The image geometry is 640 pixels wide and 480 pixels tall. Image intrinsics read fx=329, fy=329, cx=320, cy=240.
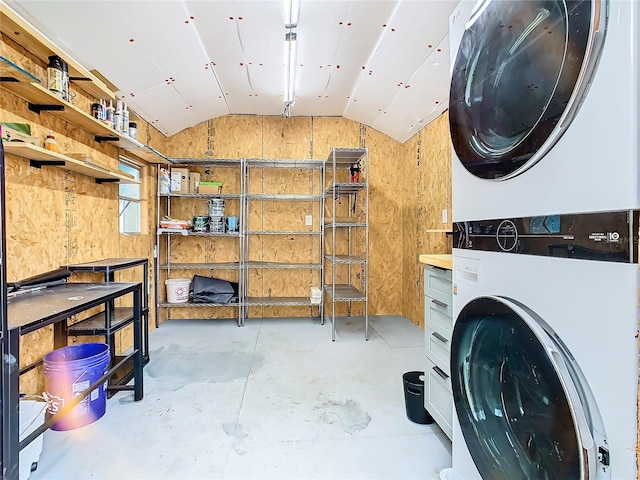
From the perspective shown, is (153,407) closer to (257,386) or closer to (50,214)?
(257,386)

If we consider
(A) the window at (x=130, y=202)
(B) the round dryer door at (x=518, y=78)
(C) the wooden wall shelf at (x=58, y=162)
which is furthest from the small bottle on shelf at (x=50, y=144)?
(B) the round dryer door at (x=518, y=78)

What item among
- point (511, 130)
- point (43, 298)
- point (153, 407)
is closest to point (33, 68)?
point (43, 298)

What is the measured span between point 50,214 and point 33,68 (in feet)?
3.05

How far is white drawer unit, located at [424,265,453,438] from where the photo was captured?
1616mm

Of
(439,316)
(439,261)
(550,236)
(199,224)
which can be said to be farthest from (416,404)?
(199,224)

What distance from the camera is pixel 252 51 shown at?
297cm

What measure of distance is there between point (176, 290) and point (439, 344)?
3480 millimetres

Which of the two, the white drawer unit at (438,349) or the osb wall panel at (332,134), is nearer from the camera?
the white drawer unit at (438,349)

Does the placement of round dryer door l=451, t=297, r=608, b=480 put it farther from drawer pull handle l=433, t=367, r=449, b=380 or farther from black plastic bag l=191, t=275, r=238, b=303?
black plastic bag l=191, t=275, r=238, b=303

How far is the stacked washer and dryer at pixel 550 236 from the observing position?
64 centimetres

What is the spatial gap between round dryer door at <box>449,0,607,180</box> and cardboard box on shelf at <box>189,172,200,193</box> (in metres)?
3.80

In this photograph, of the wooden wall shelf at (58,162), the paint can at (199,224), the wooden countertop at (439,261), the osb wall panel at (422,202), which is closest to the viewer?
the wooden countertop at (439,261)

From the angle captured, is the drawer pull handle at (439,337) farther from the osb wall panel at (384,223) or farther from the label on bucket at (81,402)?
the osb wall panel at (384,223)

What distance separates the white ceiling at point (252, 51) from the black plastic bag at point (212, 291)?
6.65ft
